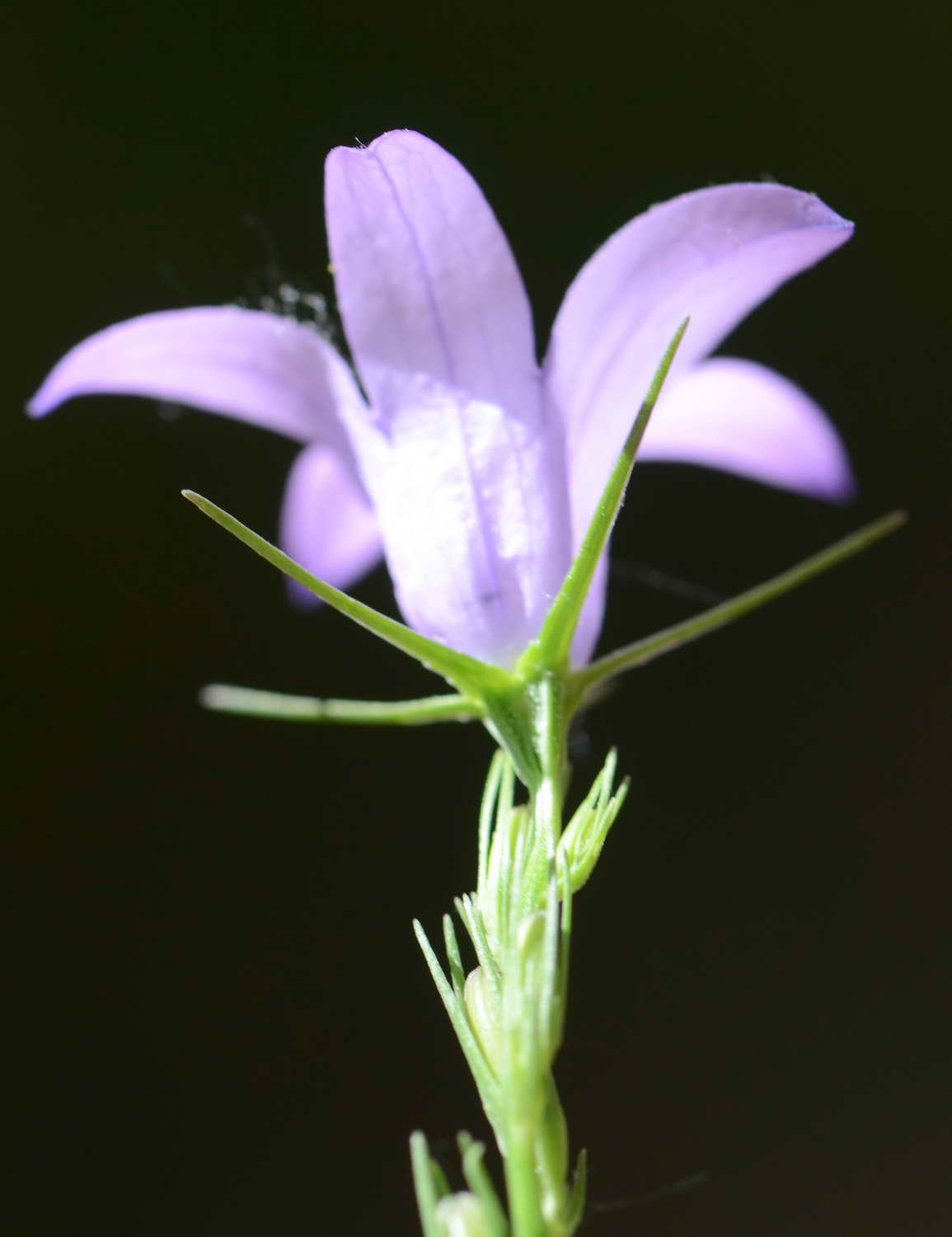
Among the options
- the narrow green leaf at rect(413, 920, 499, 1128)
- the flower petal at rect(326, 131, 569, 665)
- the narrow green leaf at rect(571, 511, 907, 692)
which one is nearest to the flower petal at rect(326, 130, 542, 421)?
the flower petal at rect(326, 131, 569, 665)

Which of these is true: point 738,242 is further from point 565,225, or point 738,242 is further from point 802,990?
point 802,990

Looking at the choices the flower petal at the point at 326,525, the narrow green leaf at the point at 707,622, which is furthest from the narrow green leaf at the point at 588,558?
the flower petal at the point at 326,525

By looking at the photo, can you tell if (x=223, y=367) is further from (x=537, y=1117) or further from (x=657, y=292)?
(x=537, y=1117)

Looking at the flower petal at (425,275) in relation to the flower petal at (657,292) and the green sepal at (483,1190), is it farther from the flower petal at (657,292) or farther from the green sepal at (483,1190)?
the green sepal at (483,1190)

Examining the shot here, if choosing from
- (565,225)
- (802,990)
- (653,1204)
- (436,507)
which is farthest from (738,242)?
(653,1204)

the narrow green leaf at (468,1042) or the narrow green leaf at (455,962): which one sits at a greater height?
the narrow green leaf at (455,962)

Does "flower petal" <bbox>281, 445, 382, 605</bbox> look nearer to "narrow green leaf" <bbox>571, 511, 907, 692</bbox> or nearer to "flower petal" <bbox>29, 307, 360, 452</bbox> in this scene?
"flower petal" <bbox>29, 307, 360, 452</bbox>
